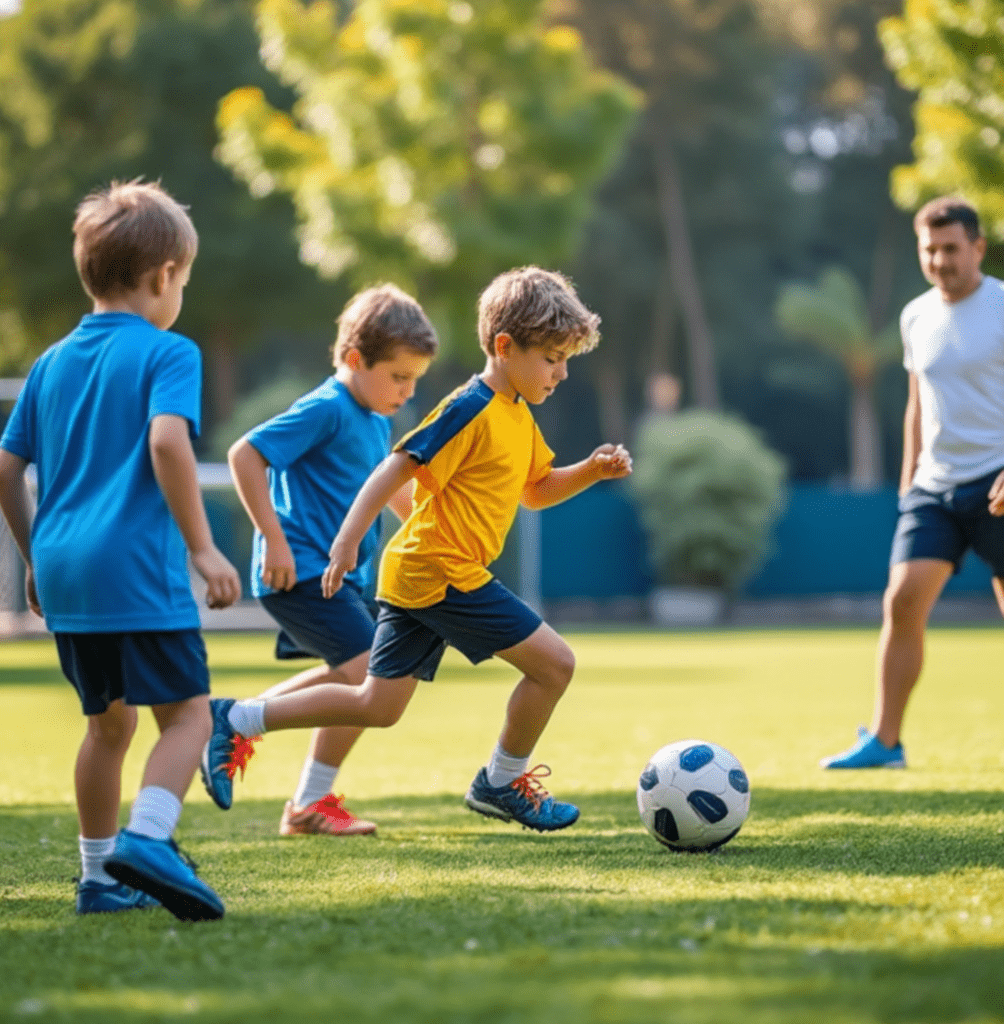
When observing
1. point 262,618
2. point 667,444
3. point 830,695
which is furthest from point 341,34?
point 830,695

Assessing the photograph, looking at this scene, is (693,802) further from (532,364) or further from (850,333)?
(850,333)

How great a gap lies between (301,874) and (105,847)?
0.60 m

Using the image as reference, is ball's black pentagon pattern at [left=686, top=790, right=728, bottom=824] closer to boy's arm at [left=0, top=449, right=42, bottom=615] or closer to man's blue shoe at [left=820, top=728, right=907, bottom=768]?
boy's arm at [left=0, top=449, right=42, bottom=615]

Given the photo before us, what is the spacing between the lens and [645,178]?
41062mm

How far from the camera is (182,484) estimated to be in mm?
3734

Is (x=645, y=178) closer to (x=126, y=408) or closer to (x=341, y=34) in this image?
(x=341, y=34)

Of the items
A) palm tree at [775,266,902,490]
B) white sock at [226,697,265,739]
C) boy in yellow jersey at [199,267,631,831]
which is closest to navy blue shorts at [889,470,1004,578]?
boy in yellow jersey at [199,267,631,831]

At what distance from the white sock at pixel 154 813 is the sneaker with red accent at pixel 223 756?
1.10m

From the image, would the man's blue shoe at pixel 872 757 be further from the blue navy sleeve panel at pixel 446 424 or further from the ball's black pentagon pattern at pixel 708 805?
the blue navy sleeve panel at pixel 446 424

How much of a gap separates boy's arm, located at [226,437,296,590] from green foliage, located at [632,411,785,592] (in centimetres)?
1949

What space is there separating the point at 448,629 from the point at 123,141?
28979 mm

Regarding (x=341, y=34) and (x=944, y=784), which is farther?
(x=341, y=34)

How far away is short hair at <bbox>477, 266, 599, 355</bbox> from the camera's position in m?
4.82

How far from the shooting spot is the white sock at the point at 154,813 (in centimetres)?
365
